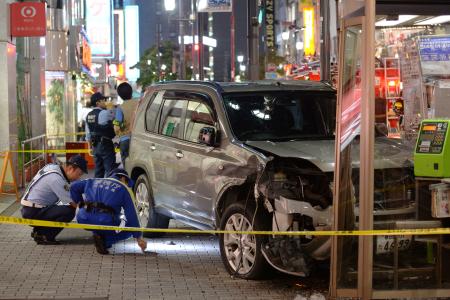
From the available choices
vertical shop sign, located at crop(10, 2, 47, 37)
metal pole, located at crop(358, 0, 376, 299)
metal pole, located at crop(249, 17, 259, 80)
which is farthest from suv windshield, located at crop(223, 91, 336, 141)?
metal pole, located at crop(249, 17, 259, 80)

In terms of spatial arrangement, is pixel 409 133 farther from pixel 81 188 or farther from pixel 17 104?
pixel 17 104

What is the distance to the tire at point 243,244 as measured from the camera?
8.39 metres

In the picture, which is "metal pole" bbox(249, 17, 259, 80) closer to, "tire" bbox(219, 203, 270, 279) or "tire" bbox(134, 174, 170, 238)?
"tire" bbox(134, 174, 170, 238)

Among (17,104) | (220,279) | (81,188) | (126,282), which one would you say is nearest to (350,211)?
(220,279)

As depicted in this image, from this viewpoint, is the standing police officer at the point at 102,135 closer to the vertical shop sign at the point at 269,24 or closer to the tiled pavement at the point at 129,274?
the tiled pavement at the point at 129,274

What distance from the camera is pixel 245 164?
873cm

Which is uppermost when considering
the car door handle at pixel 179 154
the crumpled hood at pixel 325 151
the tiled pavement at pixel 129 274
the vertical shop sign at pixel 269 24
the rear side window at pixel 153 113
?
the vertical shop sign at pixel 269 24

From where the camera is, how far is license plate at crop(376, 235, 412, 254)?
743 centimetres

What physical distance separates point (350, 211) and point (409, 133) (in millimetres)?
3429

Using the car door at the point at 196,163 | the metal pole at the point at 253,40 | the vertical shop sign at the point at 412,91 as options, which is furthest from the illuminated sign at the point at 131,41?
the car door at the point at 196,163

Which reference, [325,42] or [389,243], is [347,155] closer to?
[389,243]

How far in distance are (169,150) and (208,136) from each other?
1.25 meters

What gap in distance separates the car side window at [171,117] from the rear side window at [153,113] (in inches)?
7.7

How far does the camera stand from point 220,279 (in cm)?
884
